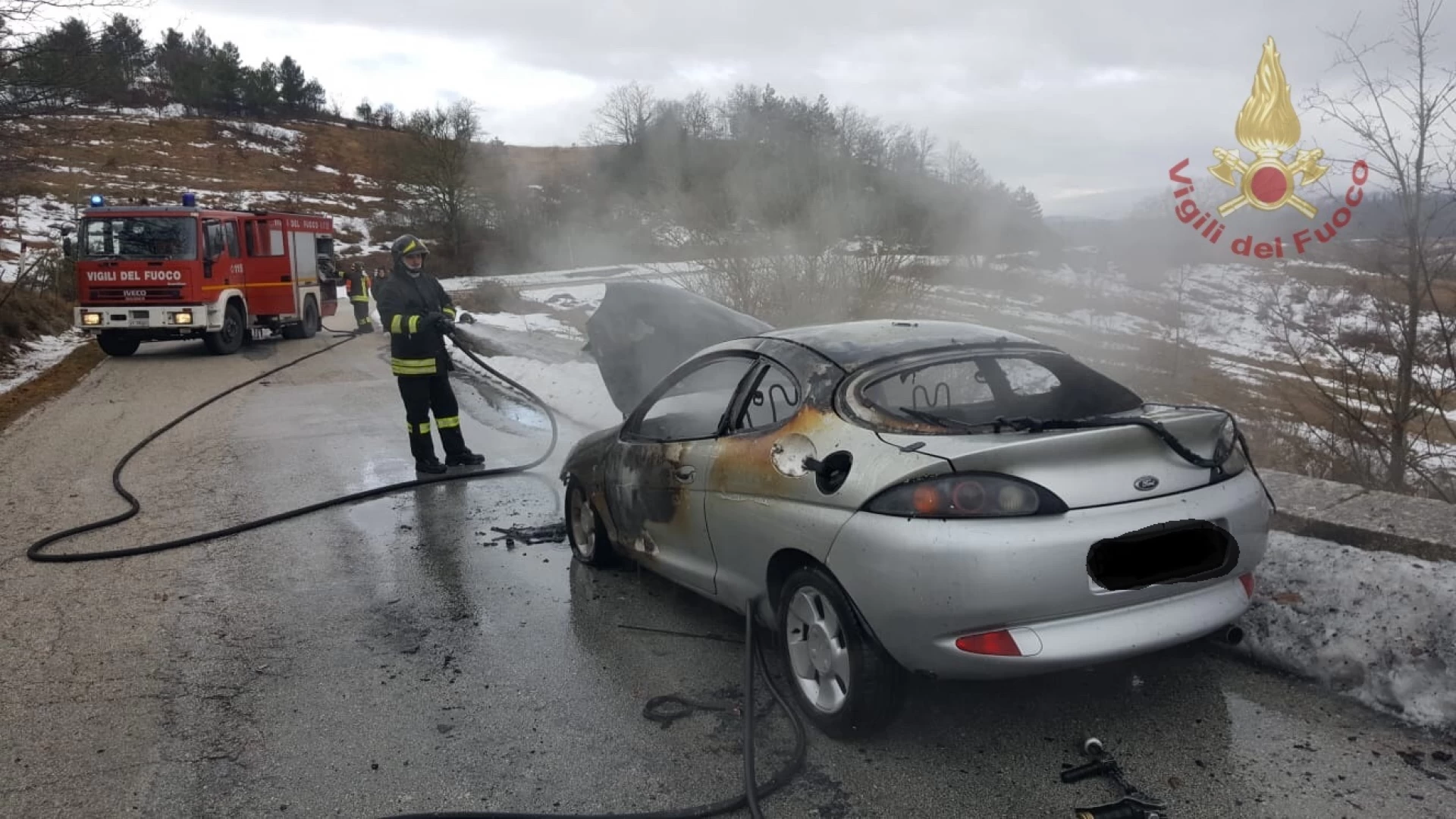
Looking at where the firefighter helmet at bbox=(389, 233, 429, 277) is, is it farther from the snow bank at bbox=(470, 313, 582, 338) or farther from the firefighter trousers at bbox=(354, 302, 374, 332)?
the firefighter trousers at bbox=(354, 302, 374, 332)

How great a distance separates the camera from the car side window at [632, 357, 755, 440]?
3936mm

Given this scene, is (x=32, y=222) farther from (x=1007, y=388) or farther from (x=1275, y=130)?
(x=1007, y=388)

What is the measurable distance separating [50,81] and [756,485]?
53.7 feet

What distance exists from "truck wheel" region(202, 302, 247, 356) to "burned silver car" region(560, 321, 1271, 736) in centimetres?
1420

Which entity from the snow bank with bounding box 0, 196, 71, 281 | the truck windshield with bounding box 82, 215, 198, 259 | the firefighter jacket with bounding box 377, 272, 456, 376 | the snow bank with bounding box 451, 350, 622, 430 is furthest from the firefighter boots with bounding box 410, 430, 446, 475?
the snow bank with bounding box 0, 196, 71, 281

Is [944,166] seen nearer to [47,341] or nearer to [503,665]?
[503,665]

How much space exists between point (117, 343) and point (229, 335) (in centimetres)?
162

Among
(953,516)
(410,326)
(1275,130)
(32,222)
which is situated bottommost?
(953,516)

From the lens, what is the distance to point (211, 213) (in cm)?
1526

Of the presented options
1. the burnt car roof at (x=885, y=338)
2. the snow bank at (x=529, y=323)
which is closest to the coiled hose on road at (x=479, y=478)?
the burnt car roof at (x=885, y=338)

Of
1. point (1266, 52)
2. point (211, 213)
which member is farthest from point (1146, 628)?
point (211, 213)

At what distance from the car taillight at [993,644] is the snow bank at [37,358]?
1302 cm

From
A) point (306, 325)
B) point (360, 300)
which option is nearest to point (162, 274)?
point (306, 325)

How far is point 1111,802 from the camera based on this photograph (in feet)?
8.71
